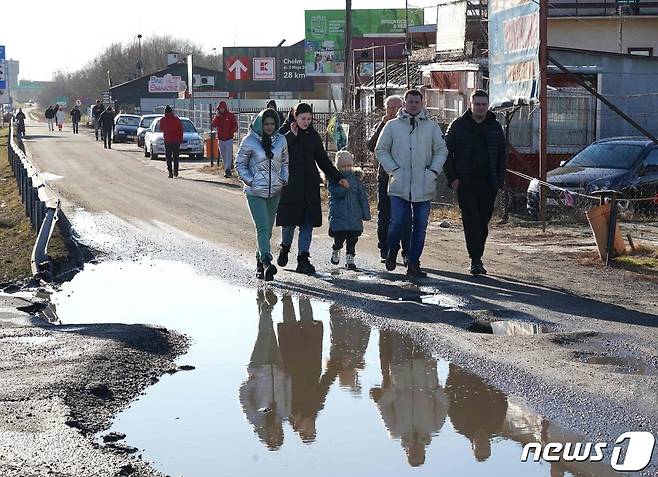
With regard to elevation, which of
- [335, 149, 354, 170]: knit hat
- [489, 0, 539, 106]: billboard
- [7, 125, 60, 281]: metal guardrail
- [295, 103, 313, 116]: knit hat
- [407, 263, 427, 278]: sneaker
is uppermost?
[489, 0, 539, 106]: billboard

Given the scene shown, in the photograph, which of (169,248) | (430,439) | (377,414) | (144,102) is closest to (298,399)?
(377,414)

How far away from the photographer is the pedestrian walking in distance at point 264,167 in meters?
11.9

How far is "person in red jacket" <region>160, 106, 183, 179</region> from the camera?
92.3 ft

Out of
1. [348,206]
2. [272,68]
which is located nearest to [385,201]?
[348,206]

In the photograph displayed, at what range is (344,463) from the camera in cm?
594

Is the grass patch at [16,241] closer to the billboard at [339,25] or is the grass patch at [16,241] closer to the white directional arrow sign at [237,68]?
the white directional arrow sign at [237,68]

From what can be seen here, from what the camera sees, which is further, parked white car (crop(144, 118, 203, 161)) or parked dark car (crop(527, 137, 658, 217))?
parked white car (crop(144, 118, 203, 161))

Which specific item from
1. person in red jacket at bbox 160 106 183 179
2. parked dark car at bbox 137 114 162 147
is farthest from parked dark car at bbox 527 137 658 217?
parked dark car at bbox 137 114 162 147

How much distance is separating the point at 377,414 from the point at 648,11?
3256cm

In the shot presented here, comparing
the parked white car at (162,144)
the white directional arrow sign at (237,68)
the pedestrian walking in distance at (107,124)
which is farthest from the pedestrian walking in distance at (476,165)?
Answer: the white directional arrow sign at (237,68)

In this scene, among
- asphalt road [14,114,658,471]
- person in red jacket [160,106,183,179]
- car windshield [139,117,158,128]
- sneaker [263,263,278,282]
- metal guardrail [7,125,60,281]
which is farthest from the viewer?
car windshield [139,117,158,128]

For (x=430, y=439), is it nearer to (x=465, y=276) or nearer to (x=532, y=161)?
(x=465, y=276)

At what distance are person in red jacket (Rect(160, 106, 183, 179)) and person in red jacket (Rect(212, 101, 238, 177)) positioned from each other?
3.06ft

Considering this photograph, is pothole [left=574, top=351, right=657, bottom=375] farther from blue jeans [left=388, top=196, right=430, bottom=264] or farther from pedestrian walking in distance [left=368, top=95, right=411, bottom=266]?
pedestrian walking in distance [left=368, top=95, right=411, bottom=266]
